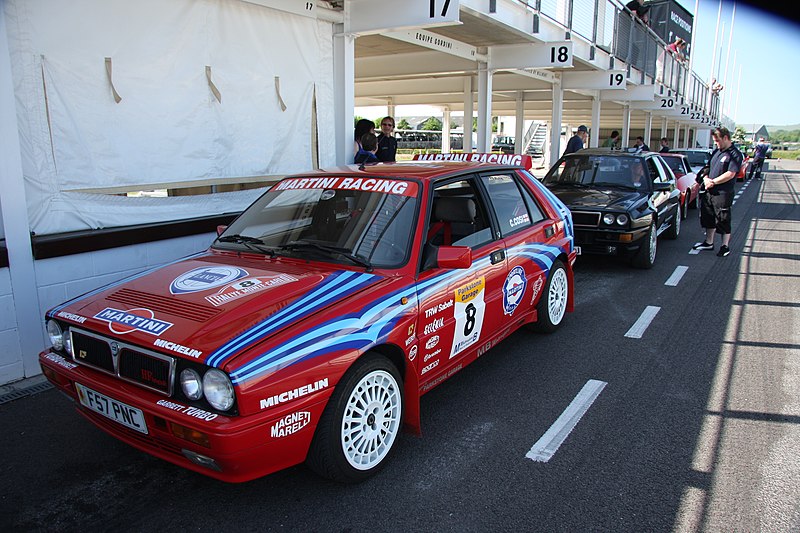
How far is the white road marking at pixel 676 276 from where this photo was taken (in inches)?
295

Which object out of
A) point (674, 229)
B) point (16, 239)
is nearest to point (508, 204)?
point (16, 239)

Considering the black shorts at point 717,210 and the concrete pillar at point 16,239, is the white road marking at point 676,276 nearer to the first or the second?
the black shorts at point 717,210

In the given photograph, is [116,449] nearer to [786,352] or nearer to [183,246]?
[183,246]

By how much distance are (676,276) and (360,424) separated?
20.5 ft

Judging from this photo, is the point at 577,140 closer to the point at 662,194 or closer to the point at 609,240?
the point at 662,194

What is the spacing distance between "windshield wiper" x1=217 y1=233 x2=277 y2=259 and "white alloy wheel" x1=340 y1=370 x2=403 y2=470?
3.71 feet

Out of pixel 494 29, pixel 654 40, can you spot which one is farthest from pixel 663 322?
pixel 654 40

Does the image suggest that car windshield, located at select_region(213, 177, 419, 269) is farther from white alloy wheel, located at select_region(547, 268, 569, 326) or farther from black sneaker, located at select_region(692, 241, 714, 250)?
black sneaker, located at select_region(692, 241, 714, 250)

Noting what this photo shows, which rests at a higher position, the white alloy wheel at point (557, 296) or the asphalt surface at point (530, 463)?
the white alloy wheel at point (557, 296)

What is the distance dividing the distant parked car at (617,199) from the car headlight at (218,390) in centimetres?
628

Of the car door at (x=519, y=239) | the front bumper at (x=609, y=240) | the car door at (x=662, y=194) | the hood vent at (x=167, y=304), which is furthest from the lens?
the car door at (x=662, y=194)

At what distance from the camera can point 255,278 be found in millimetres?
3332

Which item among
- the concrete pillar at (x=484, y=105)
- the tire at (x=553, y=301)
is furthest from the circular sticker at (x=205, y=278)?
the concrete pillar at (x=484, y=105)

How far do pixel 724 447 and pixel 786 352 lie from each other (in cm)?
214
